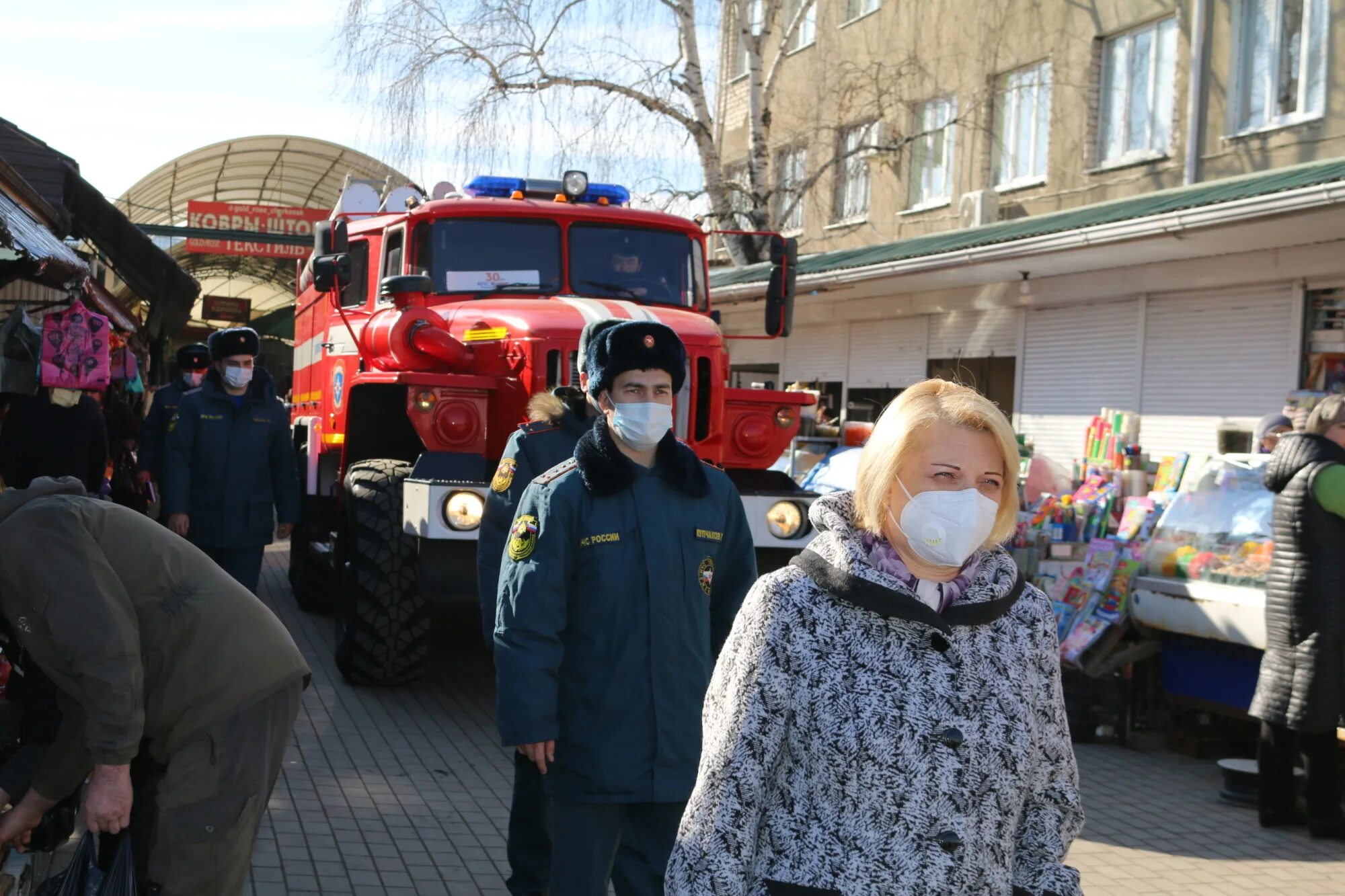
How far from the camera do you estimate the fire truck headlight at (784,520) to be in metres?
7.92

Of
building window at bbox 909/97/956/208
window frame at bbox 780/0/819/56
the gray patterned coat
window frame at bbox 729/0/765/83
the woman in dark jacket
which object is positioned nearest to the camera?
the gray patterned coat

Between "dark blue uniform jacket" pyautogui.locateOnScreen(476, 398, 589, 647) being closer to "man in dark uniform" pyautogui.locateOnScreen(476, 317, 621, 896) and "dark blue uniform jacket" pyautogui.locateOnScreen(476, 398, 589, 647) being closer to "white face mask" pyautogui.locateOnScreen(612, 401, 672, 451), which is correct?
"man in dark uniform" pyautogui.locateOnScreen(476, 317, 621, 896)

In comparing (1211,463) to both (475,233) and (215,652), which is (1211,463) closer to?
(475,233)

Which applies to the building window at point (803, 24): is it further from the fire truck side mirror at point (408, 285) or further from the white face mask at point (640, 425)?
the white face mask at point (640, 425)

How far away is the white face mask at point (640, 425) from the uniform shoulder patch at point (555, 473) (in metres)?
0.16

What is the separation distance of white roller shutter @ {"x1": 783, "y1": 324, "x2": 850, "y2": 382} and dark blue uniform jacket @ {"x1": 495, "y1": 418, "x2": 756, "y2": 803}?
15622 mm

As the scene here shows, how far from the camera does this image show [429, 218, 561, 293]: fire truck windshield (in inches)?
348

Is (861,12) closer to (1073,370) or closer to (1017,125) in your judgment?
(1017,125)

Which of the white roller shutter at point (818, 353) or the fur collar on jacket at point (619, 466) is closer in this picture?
the fur collar on jacket at point (619, 466)

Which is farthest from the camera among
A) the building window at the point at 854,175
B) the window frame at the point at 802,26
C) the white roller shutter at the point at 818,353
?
the window frame at the point at 802,26

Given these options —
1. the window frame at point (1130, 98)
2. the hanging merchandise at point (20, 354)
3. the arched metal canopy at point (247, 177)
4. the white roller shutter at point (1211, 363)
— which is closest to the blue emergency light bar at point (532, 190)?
the hanging merchandise at point (20, 354)

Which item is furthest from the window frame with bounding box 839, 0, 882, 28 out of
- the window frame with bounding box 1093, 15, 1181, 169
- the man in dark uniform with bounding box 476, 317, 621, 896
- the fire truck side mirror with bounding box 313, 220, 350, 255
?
the man in dark uniform with bounding box 476, 317, 621, 896

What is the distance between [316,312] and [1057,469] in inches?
230

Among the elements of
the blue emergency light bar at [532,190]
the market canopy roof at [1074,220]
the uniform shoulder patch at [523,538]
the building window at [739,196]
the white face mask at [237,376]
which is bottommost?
the uniform shoulder patch at [523,538]
